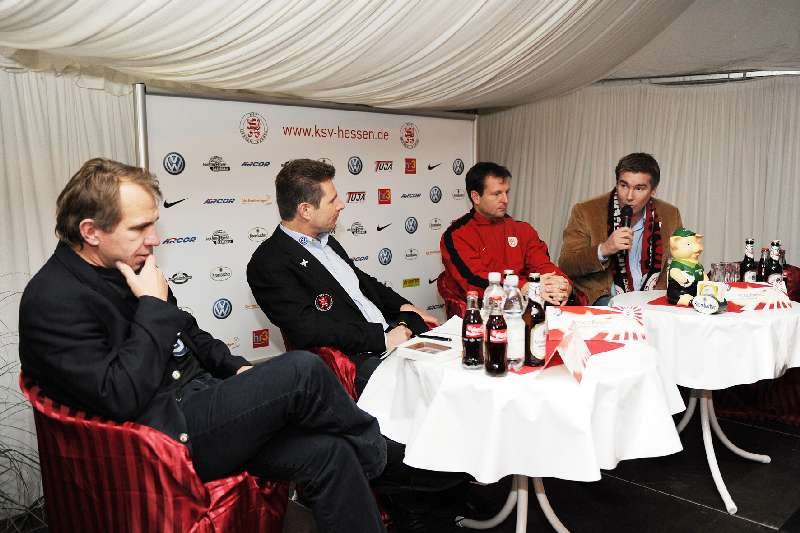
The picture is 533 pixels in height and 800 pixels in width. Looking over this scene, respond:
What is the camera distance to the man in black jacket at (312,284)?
2.60 meters

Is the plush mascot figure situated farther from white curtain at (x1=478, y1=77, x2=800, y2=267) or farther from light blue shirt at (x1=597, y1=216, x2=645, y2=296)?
white curtain at (x1=478, y1=77, x2=800, y2=267)

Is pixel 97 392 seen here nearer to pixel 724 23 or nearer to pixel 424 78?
pixel 424 78

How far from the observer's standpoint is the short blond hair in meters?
1.69

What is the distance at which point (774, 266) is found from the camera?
123 inches

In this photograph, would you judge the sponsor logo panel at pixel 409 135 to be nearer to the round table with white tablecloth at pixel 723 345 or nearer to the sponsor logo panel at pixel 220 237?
A: the sponsor logo panel at pixel 220 237

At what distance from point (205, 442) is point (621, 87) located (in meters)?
4.39

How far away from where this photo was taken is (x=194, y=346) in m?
2.09

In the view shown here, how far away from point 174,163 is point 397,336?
1.56 meters

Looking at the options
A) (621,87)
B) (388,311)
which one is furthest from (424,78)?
(621,87)

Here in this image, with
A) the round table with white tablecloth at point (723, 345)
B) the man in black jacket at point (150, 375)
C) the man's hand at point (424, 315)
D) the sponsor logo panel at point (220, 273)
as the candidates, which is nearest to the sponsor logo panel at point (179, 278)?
the sponsor logo panel at point (220, 273)

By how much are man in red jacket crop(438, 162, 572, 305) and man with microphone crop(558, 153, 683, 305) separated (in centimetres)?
18

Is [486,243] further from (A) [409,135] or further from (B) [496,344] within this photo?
(B) [496,344]

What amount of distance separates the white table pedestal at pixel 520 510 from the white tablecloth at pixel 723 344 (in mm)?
651

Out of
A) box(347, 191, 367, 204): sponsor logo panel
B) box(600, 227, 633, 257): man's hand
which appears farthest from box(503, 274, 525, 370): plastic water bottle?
box(347, 191, 367, 204): sponsor logo panel
